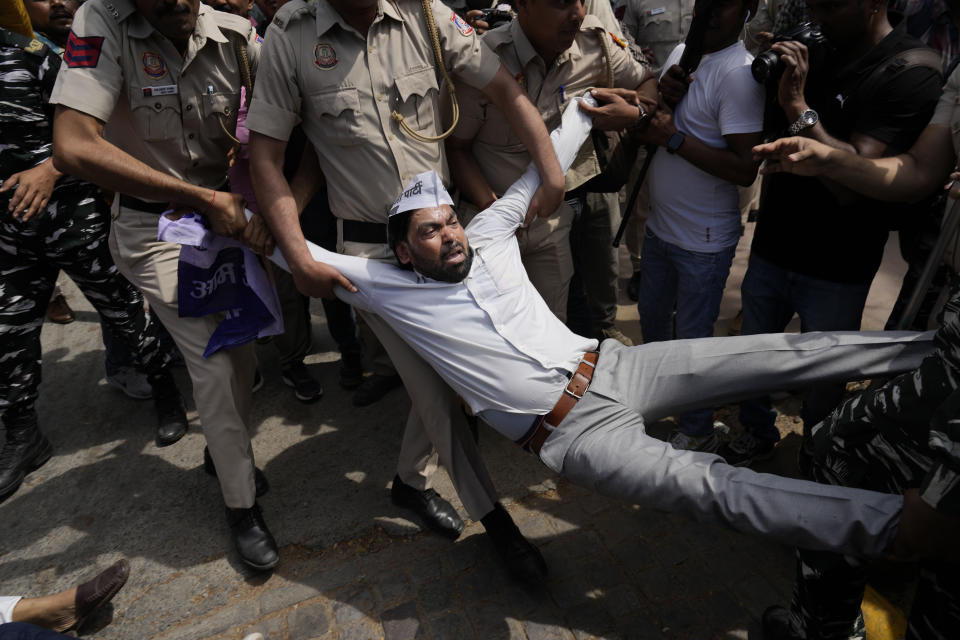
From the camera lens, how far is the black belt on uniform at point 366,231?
294 cm

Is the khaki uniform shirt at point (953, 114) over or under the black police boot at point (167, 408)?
over

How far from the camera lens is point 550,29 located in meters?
2.93

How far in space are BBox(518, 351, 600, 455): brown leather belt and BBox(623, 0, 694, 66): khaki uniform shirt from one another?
3.65m

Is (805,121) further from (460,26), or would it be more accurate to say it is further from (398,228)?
(398,228)

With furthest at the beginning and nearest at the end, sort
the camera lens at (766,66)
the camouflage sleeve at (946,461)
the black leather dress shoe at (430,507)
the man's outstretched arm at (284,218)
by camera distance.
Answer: the black leather dress shoe at (430,507)
the man's outstretched arm at (284,218)
the camera lens at (766,66)
the camouflage sleeve at (946,461)

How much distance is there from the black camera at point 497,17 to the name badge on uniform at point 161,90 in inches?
68.7

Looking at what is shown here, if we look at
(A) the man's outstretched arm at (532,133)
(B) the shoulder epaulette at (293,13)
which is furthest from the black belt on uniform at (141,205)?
(A) the man's outstretched arm at (532,133)

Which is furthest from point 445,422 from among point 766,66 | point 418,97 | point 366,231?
point 766,66

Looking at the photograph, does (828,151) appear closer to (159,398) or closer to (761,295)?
(761,295)

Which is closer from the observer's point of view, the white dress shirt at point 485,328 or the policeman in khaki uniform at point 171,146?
the white dress shirt at point 485,328

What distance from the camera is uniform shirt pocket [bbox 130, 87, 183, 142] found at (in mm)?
2799

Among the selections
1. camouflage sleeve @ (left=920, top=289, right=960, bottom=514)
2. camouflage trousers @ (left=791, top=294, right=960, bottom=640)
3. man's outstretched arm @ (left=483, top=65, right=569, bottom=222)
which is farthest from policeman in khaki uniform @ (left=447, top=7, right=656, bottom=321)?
camouflage sleeve @ (left=920, top=289, right=960, bottom=514)

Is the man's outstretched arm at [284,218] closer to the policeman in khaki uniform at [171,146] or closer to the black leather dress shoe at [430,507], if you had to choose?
the policeman in khaki uniform at [171,146]

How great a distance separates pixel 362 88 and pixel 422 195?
0.59 meters
